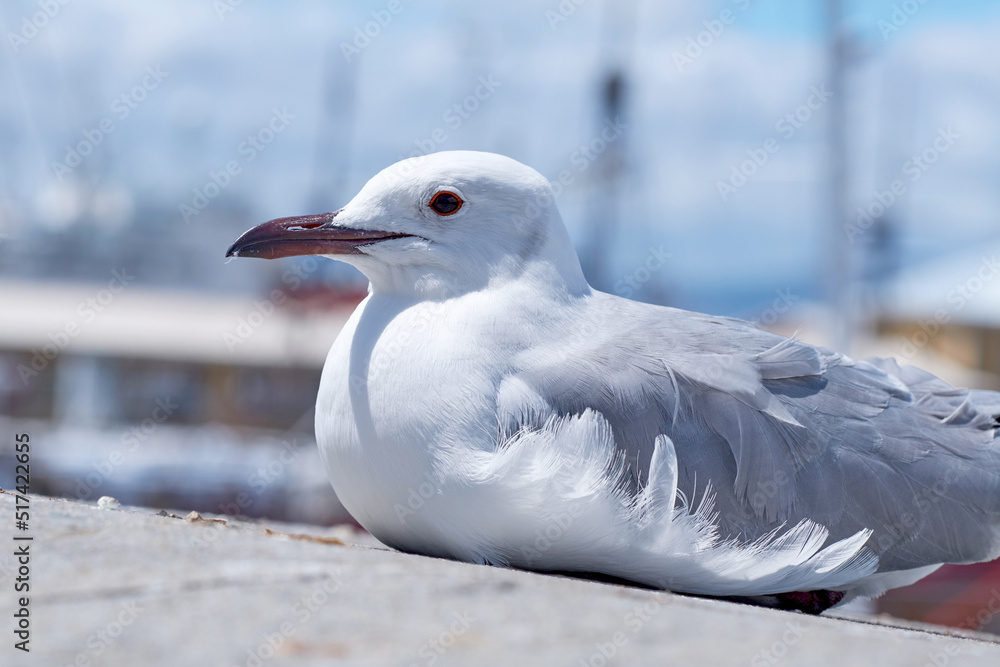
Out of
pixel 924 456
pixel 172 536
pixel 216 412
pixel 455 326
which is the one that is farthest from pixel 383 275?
pixel 216 412

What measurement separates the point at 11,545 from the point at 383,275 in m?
1.58

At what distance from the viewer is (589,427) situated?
9.89 ft

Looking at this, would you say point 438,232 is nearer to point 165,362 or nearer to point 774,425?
point 774,425

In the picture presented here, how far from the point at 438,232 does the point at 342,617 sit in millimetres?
1730

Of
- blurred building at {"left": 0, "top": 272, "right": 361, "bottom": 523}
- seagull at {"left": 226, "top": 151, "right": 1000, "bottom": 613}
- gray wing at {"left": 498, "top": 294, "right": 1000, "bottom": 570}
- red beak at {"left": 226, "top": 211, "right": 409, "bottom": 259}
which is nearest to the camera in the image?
seagull at {"left": 226, "top": 151, "right": 1000, "bottom": 613}

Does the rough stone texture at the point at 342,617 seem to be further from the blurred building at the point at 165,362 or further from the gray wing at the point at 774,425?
the blurred building at the point at 165,362

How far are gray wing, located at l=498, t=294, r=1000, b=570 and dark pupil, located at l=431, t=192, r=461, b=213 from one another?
577mm

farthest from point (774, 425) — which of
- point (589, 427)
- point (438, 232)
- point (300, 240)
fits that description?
point (300, 240)

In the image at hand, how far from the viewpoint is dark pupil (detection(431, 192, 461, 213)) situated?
11.3 feet

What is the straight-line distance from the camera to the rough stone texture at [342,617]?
1.78 meters

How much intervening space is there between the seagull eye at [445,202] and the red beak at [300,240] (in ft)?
0.49

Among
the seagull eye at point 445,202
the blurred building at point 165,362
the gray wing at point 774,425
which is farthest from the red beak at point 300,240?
the blurred building at point 165,362

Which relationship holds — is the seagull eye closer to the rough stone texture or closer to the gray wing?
the gray wing

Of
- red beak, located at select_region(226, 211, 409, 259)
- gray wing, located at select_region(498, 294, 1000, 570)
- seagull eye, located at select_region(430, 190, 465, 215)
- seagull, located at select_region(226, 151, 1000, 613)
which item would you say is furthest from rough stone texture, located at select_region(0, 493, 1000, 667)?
seagull eye, located at select_region(430, 190, 465, 215)
